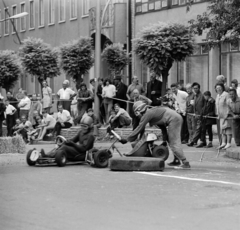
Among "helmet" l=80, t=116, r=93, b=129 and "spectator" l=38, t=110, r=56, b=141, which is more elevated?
"helmet" l=80, t=116, r=93, b=129

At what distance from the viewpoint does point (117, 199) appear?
1243cm

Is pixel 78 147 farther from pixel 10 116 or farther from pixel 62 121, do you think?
pixel 10 116

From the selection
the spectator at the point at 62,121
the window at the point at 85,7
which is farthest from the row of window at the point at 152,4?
the spectator at the point at 62,121

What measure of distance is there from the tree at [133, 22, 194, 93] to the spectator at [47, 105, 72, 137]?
3.17 meters

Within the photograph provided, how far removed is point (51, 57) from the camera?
134 ft

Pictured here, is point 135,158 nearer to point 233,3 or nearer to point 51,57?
point 233,3

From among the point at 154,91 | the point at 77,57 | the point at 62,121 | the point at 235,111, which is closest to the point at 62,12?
the point at 77,57

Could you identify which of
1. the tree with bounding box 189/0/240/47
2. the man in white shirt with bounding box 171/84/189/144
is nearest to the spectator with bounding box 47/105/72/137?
the man in white shirt with bounding box 171/84/189/144

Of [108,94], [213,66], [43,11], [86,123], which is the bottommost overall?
[86,123]

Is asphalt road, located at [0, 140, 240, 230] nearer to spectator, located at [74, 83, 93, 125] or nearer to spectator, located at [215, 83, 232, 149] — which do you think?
spectator, located at [215, 83, 232, 149]

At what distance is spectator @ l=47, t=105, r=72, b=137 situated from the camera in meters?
29.9

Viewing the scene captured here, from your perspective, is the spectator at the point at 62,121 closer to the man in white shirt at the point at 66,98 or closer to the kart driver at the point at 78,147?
the man in white shirt at the point at 66,98

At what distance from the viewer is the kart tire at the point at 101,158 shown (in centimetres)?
1798

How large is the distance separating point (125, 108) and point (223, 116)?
776 centimetres
